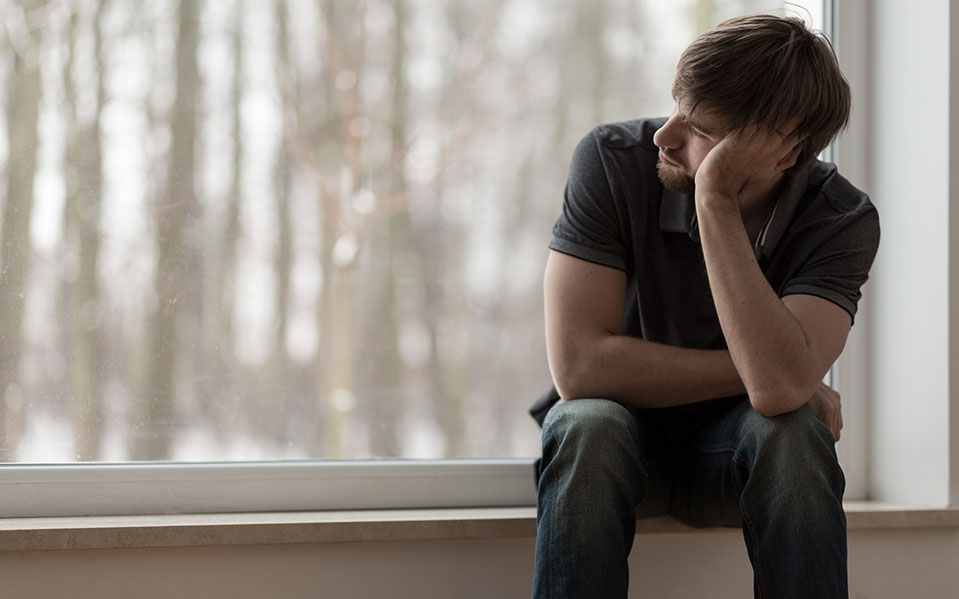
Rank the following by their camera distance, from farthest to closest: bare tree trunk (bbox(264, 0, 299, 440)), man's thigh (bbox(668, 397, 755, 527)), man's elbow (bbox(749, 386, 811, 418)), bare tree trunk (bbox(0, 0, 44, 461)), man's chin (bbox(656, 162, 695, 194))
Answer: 1. bare tree trunk (bbox(264, 0, 299, 440))
2. bare tree trunk (bbox(0, 0, 44, 461))
3. man's chin (bbox(656, 162, 695, 194))
4. man's thigh (bbox(668, 397, 755, 527))
5. man's elbow (bbox(749, 386, 811, 418))

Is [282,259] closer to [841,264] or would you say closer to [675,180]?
[675,180]

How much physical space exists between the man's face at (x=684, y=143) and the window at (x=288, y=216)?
38cm

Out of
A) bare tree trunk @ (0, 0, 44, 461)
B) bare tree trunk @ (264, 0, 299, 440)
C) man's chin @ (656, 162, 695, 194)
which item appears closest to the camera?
man's chin @ (656, 162, 695, 194)

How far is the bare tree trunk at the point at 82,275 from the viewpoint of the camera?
60.5 inches

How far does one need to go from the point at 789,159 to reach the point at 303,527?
0.96 metres

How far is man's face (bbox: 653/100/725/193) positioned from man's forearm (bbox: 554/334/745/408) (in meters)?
0.28

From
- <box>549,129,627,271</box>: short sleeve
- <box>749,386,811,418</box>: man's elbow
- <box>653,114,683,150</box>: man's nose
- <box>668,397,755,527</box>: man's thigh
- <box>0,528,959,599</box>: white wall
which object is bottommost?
<box>0,528,959,599</box>: white wall

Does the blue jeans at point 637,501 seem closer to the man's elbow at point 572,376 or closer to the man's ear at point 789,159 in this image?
the man's elbow at point 572,376

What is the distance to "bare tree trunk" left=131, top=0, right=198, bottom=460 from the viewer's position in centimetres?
156

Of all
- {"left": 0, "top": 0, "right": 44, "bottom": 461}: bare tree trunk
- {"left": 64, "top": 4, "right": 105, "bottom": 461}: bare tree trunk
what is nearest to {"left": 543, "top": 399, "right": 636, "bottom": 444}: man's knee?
{"left": 64, "top": 4, "right": 105, "bottom": 461}: bare tree trunk

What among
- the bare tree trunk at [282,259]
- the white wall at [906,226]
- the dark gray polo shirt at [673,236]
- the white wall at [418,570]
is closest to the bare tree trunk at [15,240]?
the white wall at [418,570]

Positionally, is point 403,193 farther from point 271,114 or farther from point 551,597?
point 551,597

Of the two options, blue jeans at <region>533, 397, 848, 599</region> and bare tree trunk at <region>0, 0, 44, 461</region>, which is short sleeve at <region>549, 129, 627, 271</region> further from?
bare tree trunk at <region>0, 0, 44, 461</region>

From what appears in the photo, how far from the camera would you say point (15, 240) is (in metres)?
1.52
